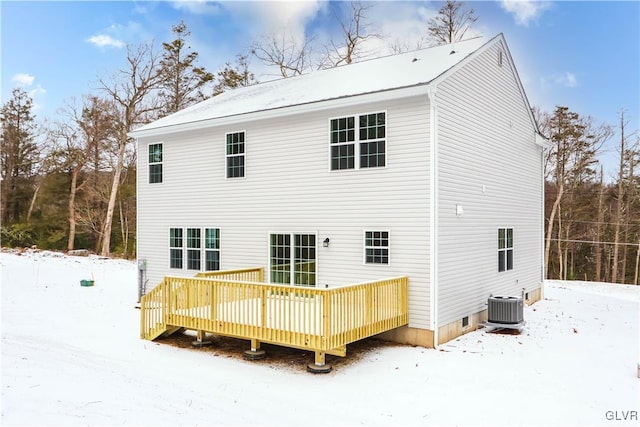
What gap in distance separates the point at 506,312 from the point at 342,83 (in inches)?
272

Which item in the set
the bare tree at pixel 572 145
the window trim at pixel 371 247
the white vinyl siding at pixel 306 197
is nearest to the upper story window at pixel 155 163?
the white vinyl siding at pixel 306 197

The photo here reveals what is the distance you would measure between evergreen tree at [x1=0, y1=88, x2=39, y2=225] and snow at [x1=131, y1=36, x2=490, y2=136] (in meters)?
21.3

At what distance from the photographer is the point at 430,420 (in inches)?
232

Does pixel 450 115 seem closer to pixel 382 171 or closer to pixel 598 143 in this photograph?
pixel 382 171

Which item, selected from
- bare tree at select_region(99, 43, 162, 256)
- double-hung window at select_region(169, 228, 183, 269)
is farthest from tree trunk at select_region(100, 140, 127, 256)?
double-hung window at select_region(169, 228, 183, 269)

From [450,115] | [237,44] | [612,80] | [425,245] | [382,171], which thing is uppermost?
[237,44]

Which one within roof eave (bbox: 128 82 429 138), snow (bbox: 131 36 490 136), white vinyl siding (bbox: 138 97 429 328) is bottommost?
white vinyl siding (bbox: 138 97 429 328)

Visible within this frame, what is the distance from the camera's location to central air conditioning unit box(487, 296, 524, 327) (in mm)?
10445

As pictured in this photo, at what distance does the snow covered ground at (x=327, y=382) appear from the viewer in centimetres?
591

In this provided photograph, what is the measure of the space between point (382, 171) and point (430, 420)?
5440mm

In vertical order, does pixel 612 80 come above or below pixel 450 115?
above

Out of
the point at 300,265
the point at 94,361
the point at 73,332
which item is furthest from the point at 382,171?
the point at 73,332

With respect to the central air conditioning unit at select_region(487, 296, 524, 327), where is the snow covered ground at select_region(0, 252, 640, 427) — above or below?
below

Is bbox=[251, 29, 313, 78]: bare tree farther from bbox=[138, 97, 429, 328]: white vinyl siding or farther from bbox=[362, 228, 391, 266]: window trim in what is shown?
bbox=[362, 228, 391, 266]: window trim
